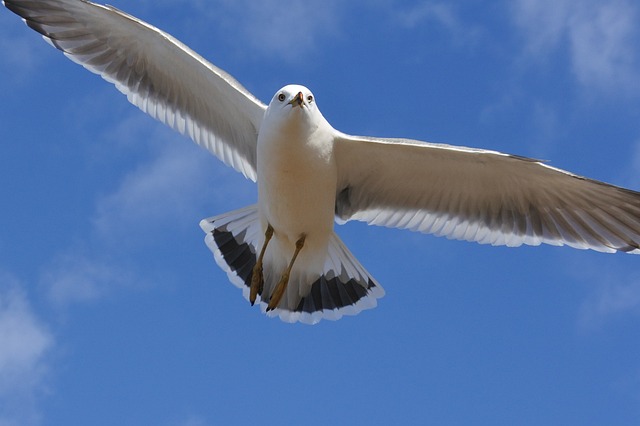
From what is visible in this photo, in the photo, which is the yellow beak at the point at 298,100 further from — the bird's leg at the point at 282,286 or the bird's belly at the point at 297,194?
the bird's leg at the point at 282,286

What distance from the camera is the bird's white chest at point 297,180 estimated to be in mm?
7742

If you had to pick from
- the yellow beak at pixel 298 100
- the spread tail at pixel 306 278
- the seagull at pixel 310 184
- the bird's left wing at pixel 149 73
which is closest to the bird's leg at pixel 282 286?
the seagull at pixel 310 184

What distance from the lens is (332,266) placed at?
8.91 metres

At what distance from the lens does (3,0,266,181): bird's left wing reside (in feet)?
28.4

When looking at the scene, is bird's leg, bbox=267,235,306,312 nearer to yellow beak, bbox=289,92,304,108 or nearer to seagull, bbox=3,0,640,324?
seagull, bbox=3,0,640,324

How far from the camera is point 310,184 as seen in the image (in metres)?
7.95

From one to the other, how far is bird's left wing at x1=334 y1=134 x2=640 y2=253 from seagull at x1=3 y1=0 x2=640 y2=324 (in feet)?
0.03

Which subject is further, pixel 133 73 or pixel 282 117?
pixel 133 73

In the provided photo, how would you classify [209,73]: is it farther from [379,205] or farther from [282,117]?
[379,205]

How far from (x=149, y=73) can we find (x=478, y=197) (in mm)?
2945

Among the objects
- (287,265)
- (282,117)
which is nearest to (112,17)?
(282,117)

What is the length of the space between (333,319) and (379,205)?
1053mm

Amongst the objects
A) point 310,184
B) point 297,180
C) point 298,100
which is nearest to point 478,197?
point 310,184

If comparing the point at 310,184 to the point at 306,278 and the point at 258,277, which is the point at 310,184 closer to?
the point at 258,277
